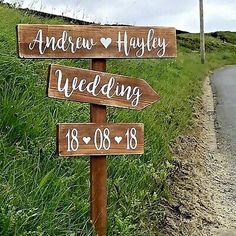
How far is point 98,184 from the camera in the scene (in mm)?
4297

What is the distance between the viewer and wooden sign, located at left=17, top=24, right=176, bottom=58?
13.5ft

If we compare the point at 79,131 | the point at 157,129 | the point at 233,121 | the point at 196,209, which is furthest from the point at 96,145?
the point at 233,121

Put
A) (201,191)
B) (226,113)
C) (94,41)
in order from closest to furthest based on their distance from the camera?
(94,41) → (201,191) → (226,113)

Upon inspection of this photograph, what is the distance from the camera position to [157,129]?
728 cm

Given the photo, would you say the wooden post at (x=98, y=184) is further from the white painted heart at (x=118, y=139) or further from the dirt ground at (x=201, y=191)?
the dirt ground at (x=201, y=191)

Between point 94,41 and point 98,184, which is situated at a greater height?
point 94,41

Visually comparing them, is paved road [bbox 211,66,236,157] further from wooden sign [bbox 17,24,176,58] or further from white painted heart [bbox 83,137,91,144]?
white painted heart [bbox 83,137,91,144]

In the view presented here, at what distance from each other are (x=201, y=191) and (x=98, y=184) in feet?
8.14

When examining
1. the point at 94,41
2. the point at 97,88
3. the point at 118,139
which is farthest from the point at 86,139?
the point at 94,41

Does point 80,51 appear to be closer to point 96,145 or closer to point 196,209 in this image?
point 96,145

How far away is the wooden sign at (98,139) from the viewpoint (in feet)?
13.7

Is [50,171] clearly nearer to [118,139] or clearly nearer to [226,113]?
[118,139]

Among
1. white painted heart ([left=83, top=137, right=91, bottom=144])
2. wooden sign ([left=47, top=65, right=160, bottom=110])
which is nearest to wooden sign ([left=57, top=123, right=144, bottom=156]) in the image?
white painted heart ([left=83, top=137, right=91, bottom=144])

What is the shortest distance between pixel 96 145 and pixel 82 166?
588 millimetres
